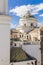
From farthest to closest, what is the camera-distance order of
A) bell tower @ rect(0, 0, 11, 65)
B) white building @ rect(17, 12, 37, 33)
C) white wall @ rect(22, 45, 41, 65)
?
white building @ rect(17, 12, 37, 33) < white wall @ rect(22, 45, 41, 65) < bell tower @ rect(0, 0, 11, 65)

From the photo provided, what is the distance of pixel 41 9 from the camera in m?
4.49

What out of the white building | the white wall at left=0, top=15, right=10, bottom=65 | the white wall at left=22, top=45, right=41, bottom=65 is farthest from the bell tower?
the white building

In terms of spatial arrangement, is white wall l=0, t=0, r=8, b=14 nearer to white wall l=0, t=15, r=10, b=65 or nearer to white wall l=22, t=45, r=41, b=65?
white wall l=0, t=15, r=10, b=65

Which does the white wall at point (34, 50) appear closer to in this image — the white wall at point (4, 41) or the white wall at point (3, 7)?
the white wall at point (4, 41)

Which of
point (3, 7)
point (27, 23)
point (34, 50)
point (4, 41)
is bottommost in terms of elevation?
point (34, 50)

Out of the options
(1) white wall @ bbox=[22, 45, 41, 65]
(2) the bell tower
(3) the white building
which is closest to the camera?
(2) the bell tower

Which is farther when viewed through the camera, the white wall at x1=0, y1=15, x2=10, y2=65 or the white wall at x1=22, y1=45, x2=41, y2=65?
the white wall at x1=22, y1=45, x2=41, y2=65

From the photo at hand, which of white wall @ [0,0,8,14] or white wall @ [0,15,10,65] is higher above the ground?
white wall @ [0,0,8,14]

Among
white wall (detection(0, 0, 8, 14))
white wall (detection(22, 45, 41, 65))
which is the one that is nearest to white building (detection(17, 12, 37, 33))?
white wall (detection(22, 45, 41, 65))

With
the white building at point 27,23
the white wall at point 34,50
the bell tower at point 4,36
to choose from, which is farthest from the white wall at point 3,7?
the white building at point 27,23

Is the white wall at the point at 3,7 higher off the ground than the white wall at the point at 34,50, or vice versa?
the white wall at the point at 3,7

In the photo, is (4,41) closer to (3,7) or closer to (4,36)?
(4,36)

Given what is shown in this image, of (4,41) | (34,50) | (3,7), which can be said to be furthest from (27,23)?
(4,41)

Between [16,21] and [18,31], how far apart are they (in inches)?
11.1
